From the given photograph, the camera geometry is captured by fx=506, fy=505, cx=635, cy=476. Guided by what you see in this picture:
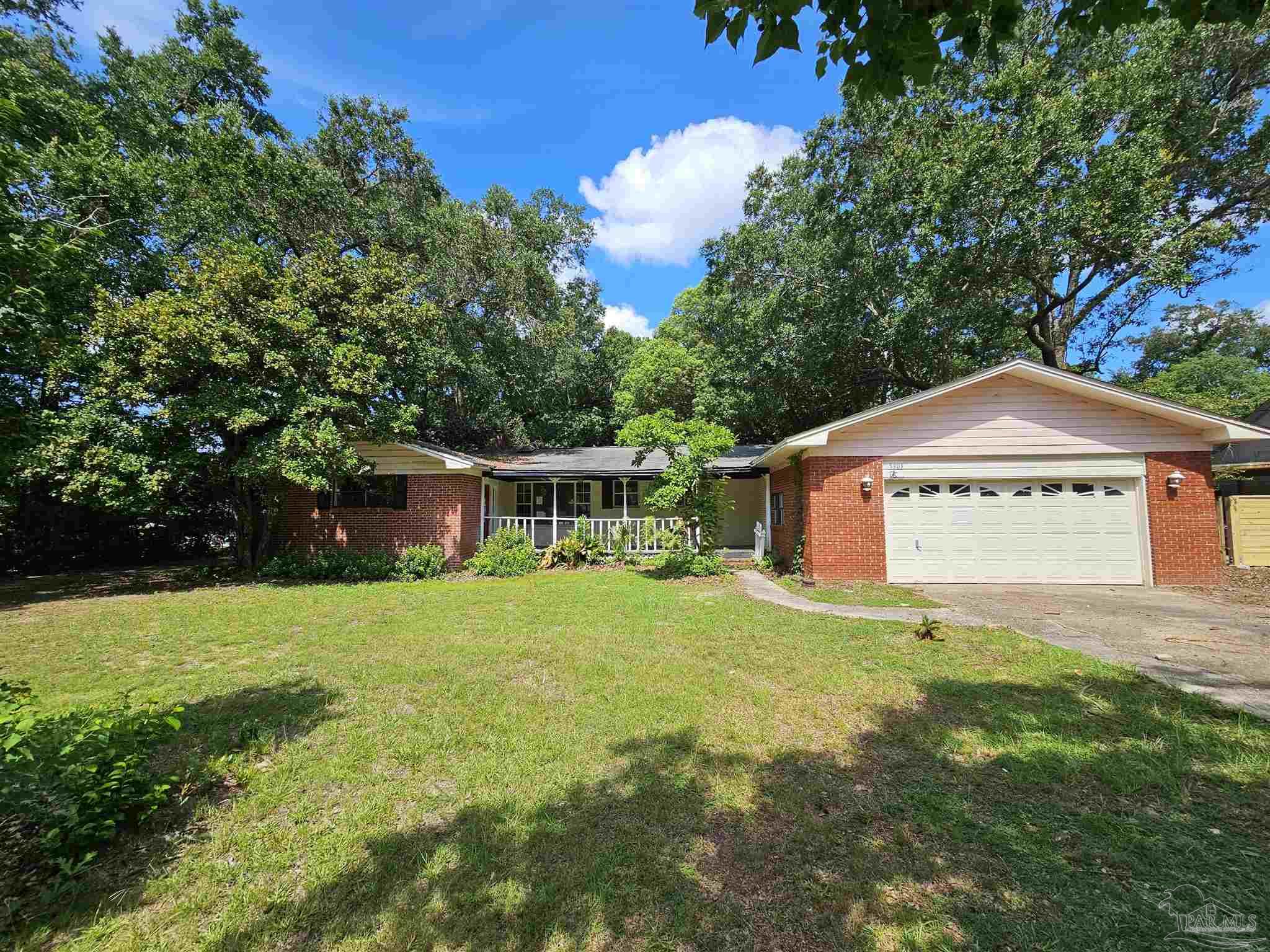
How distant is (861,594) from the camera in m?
9.48

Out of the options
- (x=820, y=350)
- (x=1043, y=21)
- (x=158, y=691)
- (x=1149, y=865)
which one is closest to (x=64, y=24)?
(x=158, y=691)

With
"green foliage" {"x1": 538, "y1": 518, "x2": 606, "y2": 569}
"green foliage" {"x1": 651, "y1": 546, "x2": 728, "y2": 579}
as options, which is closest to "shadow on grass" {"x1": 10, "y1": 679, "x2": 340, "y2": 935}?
"green foliage" {"x1": 651, "y1": 546, "x2": 728, "y2": 579}

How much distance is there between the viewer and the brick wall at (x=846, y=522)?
35.4 feet

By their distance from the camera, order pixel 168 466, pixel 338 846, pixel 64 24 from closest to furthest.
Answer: pixel 338 846
pixel 168 466
pixel 64 24

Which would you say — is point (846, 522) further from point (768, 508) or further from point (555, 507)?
point (555, 507)

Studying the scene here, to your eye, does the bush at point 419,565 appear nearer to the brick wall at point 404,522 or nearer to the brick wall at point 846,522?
the brick wall at point 404,522

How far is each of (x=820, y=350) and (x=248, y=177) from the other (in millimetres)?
17216

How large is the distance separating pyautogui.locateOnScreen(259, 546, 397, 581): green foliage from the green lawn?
943cm

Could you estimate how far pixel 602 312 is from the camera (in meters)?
24.4

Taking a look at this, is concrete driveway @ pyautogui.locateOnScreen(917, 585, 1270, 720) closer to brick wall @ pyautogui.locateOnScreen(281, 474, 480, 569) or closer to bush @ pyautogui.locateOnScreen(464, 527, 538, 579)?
bush @ pyautogui.locateOnScreen(464, 527, 538, 579)

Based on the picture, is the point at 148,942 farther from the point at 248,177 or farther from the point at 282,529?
the point at 248,177

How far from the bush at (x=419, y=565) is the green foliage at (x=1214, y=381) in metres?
26.7

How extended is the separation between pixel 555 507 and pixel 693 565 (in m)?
4.82

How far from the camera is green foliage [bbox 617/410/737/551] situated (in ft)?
37.1
